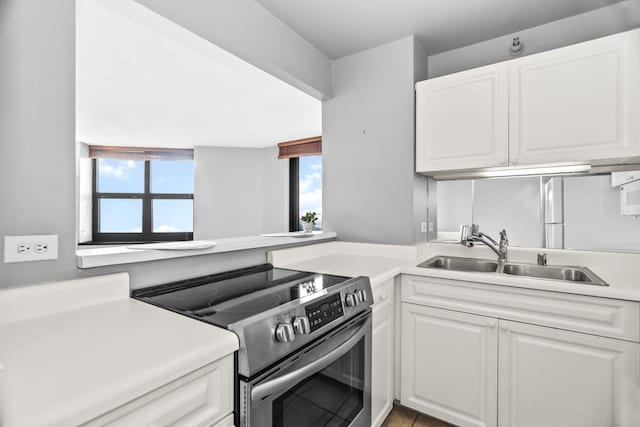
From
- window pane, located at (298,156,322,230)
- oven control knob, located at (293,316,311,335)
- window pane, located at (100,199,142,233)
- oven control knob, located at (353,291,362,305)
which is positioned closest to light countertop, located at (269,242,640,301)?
oven control knob, located at (353,291,362,305)

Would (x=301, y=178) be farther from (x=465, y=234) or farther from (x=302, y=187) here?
(x=465, y=234)

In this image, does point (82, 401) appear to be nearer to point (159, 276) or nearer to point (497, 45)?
point (159, 276)

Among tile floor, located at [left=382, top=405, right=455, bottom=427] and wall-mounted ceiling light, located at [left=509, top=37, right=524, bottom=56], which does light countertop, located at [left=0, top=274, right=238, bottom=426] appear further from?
wall-mounted ceiling light, located at [left=509, top=37, right=524, bottom=56]

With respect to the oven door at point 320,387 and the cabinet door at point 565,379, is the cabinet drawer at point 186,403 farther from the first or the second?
the cabinet door at point 565,379

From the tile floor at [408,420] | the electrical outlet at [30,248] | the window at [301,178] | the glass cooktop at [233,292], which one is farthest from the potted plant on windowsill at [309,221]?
the window at [301,178]

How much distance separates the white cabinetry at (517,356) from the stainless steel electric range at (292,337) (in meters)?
0.44

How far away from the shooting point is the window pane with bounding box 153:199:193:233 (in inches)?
191

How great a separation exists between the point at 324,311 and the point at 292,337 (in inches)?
8.1

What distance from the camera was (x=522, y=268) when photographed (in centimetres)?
185

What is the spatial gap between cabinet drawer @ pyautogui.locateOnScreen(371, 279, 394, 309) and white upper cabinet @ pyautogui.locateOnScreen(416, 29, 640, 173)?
0.81 metres

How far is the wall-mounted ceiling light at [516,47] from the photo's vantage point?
197 centimetres

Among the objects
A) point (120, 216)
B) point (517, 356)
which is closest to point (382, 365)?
point (517, 356)

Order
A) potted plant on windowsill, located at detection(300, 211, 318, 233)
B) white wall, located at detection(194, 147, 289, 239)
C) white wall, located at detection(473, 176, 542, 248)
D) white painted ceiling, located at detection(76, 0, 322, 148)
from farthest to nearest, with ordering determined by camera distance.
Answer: white wall, located at detection(194, 147, 289, 239) → potted plant on windowsill, located at detection(300, 211, 318, 233) → white wall, located at detection(473, 176, 542, 248) → white painted ceiling, located at detection(76, 0, 322, 148)

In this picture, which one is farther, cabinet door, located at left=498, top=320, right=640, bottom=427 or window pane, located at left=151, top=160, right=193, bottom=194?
window pane, located at left=151, top=160, right=193, bottom=194
